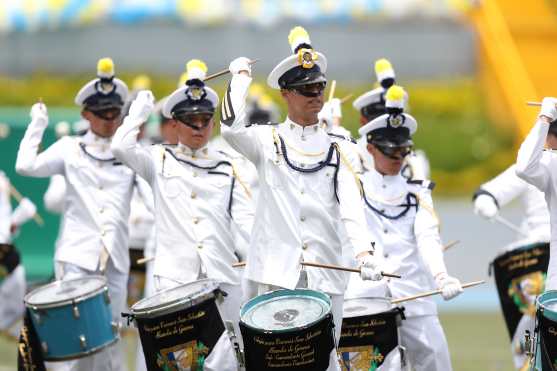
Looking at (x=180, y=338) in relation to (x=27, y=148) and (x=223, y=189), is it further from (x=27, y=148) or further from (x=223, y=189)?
(x=27, y=148)

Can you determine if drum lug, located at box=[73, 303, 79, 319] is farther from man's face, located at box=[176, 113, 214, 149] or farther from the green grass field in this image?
the green grass field

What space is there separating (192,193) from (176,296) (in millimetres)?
1014

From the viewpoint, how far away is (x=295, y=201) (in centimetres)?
734

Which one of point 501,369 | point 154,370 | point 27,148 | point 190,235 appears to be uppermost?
point 27,148

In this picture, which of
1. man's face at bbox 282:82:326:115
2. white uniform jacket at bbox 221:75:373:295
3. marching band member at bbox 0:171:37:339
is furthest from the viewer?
marching band member at bbox 0:171:37:339

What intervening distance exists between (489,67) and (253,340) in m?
14.8

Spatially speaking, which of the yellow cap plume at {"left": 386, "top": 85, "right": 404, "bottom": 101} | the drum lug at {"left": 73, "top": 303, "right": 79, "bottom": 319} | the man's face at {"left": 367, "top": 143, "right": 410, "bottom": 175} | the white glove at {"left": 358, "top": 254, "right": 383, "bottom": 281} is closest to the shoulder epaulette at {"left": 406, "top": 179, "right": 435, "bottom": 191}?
the man's face at {"left": 367, "top": 143, "right": 410, "bottom": 175}

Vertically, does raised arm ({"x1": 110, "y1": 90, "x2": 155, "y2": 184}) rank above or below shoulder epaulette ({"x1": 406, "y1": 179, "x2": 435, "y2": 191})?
above

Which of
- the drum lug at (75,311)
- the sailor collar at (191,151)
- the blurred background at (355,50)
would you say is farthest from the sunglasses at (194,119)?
the blurred background at (355,50)

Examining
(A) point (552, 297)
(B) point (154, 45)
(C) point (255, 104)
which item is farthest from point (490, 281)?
(A) point (552, 297)

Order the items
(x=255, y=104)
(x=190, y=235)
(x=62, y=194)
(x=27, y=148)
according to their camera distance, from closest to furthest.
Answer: (x=190, y=235) → (x=27, y=148) → (x=62, y=194) → (x=255, y=104)

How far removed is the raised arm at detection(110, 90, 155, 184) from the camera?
7902 mm

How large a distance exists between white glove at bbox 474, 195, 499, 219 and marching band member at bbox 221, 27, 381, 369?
1.63 m

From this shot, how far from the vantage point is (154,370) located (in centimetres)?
721
